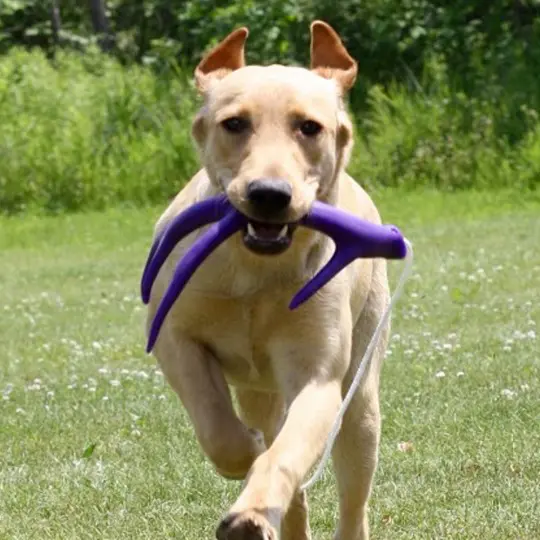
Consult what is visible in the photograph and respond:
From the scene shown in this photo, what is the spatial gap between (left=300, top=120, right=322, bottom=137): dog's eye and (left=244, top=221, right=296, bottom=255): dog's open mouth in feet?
1.05

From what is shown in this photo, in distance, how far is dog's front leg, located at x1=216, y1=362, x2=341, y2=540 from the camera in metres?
3.96

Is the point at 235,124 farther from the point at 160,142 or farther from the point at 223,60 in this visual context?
the point at 160,142

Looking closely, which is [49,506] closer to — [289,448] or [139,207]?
[289,448]

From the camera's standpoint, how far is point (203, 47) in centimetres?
2295

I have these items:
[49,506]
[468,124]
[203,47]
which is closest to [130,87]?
[203,47]

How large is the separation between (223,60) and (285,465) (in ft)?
5.03

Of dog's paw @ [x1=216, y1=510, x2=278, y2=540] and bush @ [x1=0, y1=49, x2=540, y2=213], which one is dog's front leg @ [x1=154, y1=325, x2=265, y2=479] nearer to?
dog's paw @ [x1=216, y1=510, x2=278, y2=540]

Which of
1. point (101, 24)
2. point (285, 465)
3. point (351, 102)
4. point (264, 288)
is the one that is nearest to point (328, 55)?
point (264, 288)

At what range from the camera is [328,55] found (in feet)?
17.4

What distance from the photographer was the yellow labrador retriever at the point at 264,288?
4.41 m

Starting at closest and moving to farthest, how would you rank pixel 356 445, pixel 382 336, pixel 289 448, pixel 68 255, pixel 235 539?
pixel 235 539 → pixel 289 448 → pixel 356 445 → pixel 382 336 → pixel 68 255

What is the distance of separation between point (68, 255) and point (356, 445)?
10886mm

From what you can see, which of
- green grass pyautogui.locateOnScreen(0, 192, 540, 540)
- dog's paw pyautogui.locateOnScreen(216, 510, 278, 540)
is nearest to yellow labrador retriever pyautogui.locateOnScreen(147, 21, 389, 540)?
dog's paw pyautogui.locateOnScreen(216, 510, 278, 540)

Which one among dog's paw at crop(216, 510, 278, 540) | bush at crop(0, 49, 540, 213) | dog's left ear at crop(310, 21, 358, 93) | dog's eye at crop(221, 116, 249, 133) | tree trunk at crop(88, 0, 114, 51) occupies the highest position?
dog's eye at crop(221, 116, 249, 133)
